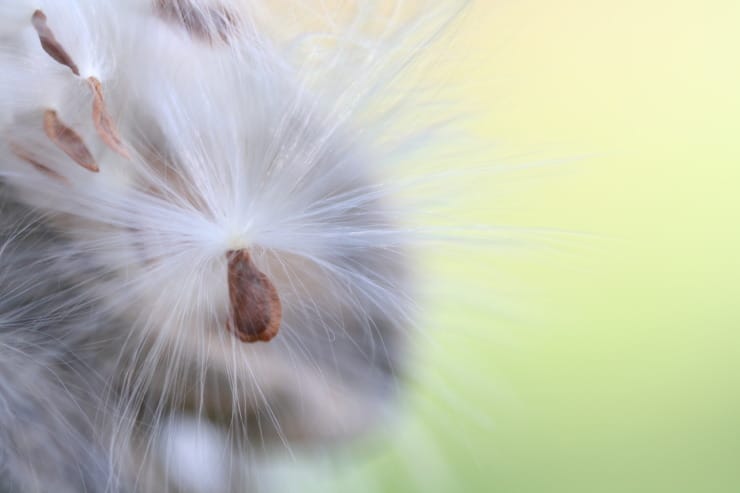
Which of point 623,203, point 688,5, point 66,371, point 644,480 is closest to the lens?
point 66,371

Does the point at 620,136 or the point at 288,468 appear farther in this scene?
the point at 620,136

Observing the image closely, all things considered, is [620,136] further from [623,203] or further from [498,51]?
[498,51]

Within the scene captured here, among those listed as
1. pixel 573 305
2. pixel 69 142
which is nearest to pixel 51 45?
pixel 69 142

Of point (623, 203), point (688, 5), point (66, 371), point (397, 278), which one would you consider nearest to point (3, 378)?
point (66, 371)

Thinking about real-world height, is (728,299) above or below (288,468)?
above

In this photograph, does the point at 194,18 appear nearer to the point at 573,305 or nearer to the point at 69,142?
the point at 69,142

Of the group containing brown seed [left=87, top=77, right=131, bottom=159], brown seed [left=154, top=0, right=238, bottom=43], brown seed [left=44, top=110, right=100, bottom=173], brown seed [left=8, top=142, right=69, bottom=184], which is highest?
brown seed [left=154, top=0, right=238, bottom=43]
